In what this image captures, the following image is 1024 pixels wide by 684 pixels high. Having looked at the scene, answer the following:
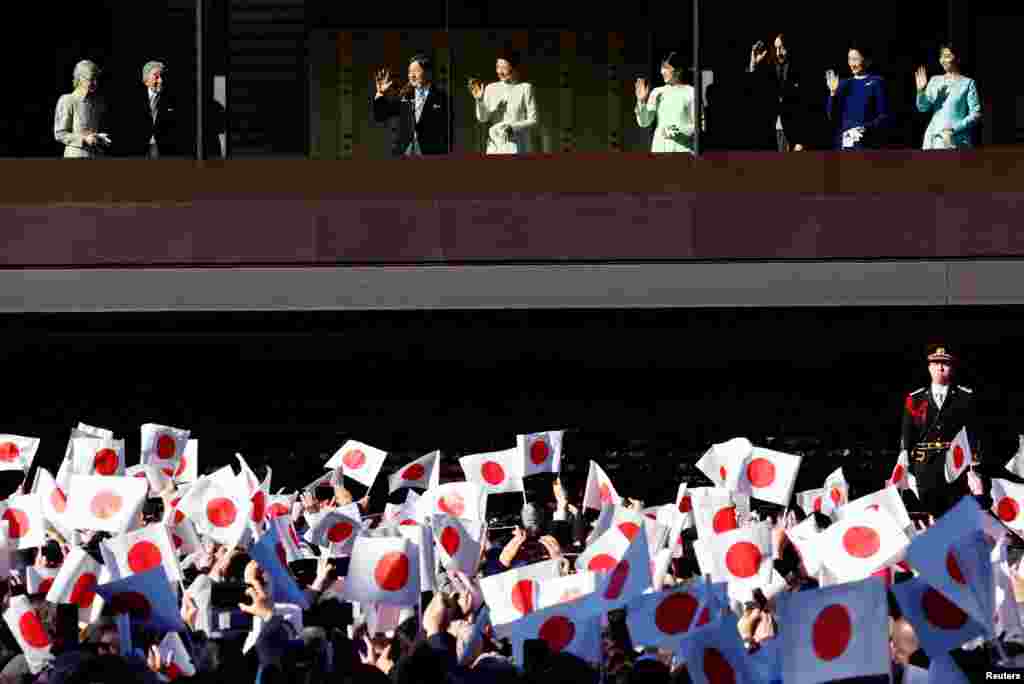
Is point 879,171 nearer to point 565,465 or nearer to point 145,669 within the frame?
point 565,465

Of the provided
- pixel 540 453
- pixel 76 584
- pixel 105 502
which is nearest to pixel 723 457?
pixel 540 453

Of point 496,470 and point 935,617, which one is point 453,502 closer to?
point 496,470

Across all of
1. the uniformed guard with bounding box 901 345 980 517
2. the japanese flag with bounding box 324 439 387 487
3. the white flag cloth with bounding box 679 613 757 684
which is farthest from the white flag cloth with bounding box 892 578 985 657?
the japanese flag with bounding box 324 439 387 487

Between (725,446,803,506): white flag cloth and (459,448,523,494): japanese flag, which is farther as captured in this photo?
(459,448,523,494): japanese flag

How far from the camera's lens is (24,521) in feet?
41.5

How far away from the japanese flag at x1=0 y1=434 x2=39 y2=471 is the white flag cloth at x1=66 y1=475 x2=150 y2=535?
310 cm

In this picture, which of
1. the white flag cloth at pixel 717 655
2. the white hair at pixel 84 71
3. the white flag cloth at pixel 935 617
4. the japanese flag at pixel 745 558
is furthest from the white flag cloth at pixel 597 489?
the white flag cloth at pixel 717 655

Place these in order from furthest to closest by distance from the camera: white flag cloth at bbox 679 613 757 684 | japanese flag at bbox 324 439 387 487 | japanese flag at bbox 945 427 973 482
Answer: japanese flag at bbox 324 439 387 487 → japanese flag at bbox 945 427 973 482 → white flag cloth at bbox 679 613 757 684

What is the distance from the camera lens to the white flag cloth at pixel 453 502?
13.3 m

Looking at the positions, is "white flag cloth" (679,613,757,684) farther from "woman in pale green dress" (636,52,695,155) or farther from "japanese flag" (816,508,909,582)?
"woman in pale green dress" (636,52,695,155)

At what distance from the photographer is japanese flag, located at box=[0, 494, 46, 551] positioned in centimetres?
1260

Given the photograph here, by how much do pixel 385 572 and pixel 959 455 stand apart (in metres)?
6.76

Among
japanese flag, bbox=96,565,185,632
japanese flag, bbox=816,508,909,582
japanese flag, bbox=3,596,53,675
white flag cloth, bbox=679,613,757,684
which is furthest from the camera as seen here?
japanese flag, bbox=816,508,909,582

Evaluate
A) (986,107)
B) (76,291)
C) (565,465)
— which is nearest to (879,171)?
(986,107)
